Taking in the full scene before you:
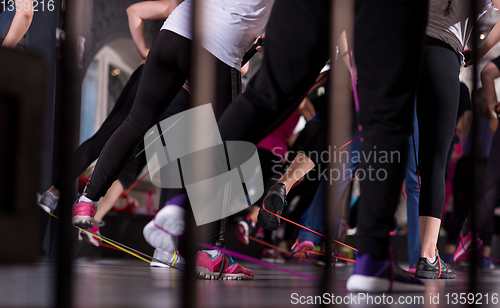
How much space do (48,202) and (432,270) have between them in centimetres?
147

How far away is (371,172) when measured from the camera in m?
0.95

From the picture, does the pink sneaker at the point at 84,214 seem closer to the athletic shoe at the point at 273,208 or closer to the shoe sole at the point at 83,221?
the shoe sole at the point at 83,221

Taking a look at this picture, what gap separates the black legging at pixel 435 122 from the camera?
1.49 metres

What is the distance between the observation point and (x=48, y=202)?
177 centimetres

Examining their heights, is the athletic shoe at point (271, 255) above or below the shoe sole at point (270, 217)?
below

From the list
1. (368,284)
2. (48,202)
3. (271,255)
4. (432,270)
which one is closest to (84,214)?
(48,202)

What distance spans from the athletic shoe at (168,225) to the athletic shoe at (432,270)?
1.02m

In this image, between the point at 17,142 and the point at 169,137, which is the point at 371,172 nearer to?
the point at 17,142

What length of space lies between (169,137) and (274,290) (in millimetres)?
899

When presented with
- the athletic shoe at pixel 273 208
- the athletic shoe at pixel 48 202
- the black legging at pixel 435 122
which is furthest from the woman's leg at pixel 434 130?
the athletic shoe at pixel 48 202

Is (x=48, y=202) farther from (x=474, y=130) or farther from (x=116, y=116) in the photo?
(x=474, y=130)

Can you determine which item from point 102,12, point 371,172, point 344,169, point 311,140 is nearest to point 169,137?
point 311,140

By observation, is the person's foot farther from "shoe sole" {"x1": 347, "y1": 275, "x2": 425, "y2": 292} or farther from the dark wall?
the dark wall

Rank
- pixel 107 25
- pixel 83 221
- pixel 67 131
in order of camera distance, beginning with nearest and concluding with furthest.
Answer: pixel 67 131 → pixel 83 221 → pixel 107 25
